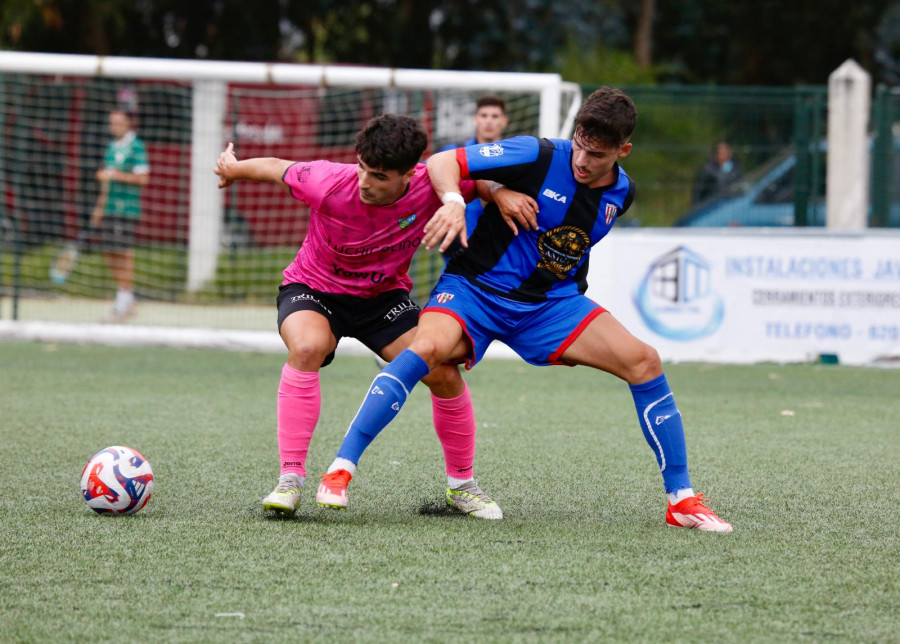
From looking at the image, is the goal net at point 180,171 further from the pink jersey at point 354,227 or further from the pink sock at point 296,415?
the pink sock at point 296,415

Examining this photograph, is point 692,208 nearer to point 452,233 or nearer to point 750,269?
point 750,269

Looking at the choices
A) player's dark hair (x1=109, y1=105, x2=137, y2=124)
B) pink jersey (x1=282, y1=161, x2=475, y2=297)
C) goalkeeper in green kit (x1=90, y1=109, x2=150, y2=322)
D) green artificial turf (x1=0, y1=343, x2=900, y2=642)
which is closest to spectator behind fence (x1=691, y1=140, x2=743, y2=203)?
green artificial turf (x1=0, y1=343, x2=900, y2=642)

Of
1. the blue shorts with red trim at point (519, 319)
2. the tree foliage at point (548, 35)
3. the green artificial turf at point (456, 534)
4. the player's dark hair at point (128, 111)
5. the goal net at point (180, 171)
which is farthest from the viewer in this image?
the tree foliage at point (548, 35)

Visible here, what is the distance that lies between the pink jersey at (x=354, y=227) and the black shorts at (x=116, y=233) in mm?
7064

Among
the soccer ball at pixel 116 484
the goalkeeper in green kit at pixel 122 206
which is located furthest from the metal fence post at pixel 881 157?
the soccer ball at pixel 116 484

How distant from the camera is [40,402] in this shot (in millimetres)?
7113

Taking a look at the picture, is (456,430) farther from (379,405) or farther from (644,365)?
(644,365)

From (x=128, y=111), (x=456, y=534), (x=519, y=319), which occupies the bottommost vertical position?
(x=456, y=534)

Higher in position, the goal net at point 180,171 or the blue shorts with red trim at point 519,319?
the goal net at point 180,171

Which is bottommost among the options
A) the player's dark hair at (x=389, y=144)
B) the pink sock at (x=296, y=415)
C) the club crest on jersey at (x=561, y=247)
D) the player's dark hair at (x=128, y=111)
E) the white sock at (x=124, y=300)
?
the pink sock at (x=296, y=415)

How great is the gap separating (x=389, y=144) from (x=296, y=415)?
41.6 inches

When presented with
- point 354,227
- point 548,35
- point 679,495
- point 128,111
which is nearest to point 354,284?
point 354,227

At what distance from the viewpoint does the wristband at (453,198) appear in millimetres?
4066

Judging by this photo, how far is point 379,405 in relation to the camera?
13.3 feet
